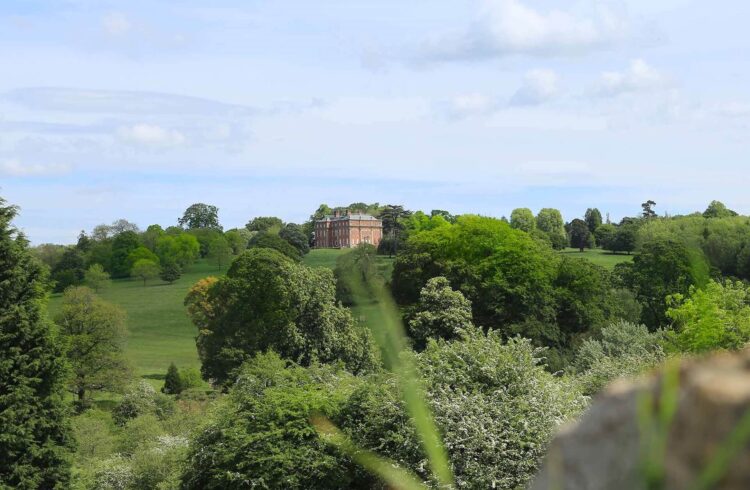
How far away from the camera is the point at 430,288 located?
47.1 m

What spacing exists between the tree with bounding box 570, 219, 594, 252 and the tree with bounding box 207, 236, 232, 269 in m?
45.1

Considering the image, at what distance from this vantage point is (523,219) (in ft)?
442

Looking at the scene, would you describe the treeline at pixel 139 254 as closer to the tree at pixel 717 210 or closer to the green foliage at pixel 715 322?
the tree at pixel 717 210

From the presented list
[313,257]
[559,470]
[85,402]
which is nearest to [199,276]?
[313,257]

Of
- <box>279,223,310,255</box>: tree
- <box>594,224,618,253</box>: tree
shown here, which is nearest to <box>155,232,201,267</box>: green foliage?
<box>279,223,310,255</box>: tree

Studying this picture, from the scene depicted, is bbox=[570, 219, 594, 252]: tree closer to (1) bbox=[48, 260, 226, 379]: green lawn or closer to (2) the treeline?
(2) the treeline

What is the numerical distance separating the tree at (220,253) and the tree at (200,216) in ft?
155

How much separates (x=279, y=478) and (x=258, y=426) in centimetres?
174

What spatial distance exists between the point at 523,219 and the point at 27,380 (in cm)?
11276

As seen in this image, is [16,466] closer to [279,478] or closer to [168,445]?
[168,445]

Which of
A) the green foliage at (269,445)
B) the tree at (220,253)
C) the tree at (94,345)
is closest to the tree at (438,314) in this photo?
the green foliage at (269,445)

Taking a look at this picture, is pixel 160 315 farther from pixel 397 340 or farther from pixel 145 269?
pixel 397 340

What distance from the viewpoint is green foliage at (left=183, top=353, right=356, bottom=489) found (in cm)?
2136

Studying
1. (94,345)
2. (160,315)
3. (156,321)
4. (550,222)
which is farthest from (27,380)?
(550,222)
